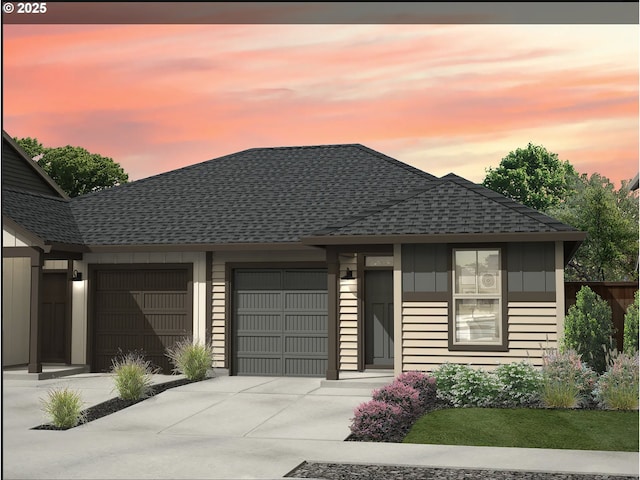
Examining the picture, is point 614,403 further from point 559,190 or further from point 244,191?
point 559,190

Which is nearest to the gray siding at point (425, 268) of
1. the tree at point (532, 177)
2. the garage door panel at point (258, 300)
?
the garage door panel at point (258, 300)

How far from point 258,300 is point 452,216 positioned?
499 centimetres

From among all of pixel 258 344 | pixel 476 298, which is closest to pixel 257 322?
pixel 258 344

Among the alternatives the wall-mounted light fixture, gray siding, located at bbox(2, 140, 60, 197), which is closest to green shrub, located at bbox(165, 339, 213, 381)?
the wall-mounted light fixture

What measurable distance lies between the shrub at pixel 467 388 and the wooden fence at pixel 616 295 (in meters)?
3.23

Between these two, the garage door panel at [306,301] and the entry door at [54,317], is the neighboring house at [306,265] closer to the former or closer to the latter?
the garage door panel at [306,301]

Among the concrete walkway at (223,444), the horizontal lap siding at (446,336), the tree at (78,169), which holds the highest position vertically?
the tree at (78,169)

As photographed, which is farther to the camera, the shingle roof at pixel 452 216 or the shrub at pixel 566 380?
the shingle roof at pixel 452 216

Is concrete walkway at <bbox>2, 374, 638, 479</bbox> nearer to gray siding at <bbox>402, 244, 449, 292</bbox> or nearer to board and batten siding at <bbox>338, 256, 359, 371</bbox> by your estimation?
gray siding at <bbox>402, 244, 449, 292</bbox>

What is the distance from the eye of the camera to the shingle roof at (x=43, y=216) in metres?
17.3

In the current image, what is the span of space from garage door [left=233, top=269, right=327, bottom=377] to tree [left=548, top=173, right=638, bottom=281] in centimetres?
2355

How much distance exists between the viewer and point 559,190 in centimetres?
5544

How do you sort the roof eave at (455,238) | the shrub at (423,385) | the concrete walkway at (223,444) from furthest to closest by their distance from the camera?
the roof eave at (455,238) → the shrub at (423,385) → the concrete walkway at (223,444)

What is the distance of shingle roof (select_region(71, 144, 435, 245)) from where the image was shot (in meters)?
18.1
